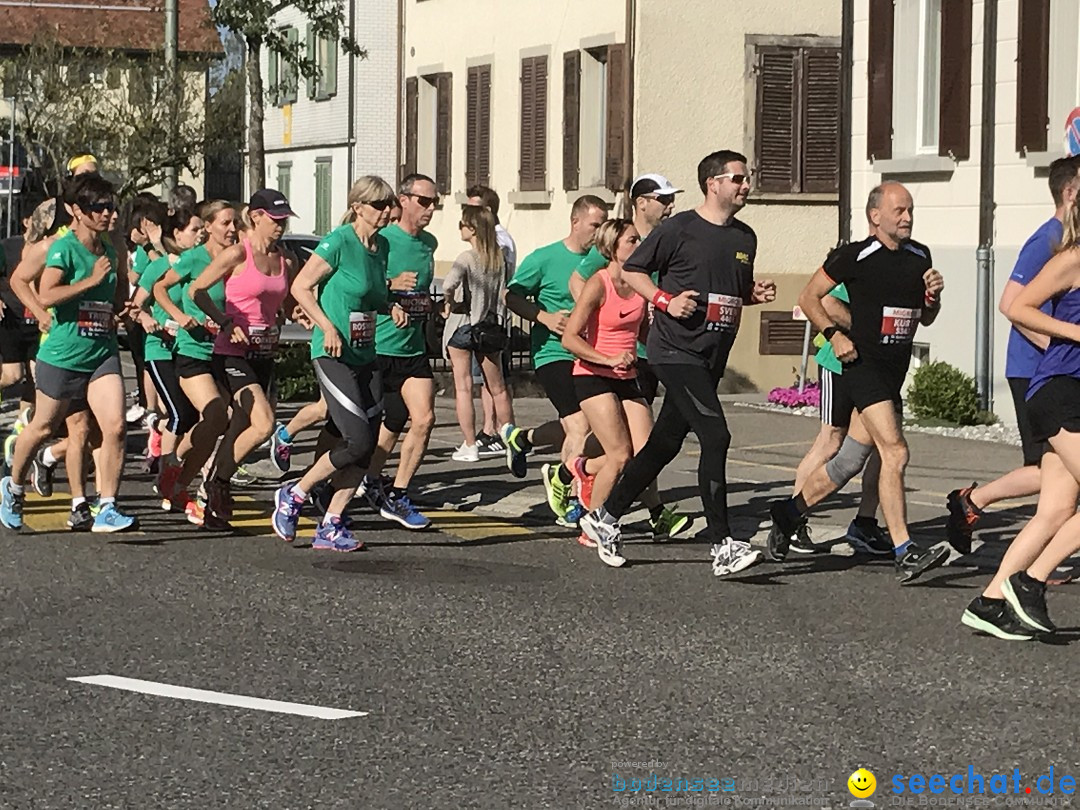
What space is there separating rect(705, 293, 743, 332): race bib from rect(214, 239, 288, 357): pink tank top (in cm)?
311

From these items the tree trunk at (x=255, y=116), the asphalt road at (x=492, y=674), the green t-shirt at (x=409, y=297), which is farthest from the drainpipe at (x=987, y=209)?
the tree trunk at (x=255, y=116)

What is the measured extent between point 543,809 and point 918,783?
42.8 inches

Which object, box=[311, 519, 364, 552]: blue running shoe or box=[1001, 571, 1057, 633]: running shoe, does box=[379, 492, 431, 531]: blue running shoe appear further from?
box=[1001, 571, 1057, 633]: running shoe

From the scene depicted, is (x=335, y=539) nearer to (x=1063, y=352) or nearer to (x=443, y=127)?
(x=1063, y=352)

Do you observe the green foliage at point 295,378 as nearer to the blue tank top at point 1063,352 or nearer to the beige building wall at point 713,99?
the beige building wall at point 713,99

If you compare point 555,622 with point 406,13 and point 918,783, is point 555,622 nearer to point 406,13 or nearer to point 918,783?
point 918,783

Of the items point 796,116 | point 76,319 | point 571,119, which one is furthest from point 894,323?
point 571,119

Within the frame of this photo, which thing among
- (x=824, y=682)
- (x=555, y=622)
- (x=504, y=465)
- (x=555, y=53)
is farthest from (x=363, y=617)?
(x=555, y=53)

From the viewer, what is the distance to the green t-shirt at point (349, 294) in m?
12.2

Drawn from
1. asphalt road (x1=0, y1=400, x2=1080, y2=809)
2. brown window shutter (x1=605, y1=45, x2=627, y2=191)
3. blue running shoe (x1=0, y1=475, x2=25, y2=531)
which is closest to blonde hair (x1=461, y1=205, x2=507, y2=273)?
asphalt road (x1=0, y1=400, x2=1080, y2=809)

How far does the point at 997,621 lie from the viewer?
9.42 m

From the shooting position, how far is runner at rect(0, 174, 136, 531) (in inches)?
489

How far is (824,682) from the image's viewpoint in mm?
8484

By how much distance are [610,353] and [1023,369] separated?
2.18 m
